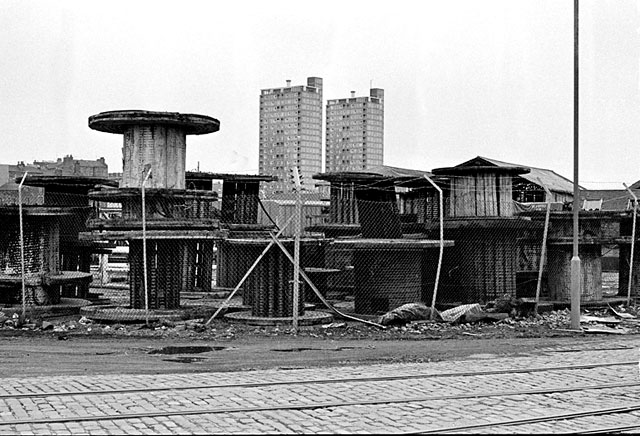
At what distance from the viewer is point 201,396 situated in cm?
1171

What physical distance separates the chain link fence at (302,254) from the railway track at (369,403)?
8060 mm

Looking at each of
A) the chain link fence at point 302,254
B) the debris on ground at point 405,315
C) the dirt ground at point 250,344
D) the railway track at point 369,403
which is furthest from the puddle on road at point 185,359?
the debris on ground at point 405,315

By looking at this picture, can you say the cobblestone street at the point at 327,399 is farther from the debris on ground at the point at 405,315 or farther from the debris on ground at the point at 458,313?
the debris on ground at the point at 458,313

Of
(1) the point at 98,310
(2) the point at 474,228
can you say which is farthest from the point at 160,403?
(2) the point at 474,228

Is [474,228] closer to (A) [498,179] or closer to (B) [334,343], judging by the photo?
(A) [498,179]

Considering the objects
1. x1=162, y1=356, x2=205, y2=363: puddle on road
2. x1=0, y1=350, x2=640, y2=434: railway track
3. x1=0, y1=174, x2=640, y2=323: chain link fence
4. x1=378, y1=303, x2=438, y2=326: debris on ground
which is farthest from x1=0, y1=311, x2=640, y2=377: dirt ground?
x1=0, y1=350, x2=640, y2=434: railway track

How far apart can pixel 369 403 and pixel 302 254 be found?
16712mm

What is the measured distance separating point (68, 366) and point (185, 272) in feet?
61.2

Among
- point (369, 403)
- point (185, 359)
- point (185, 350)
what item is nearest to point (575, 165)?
point (185, 350)

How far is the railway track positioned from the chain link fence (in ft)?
26.4

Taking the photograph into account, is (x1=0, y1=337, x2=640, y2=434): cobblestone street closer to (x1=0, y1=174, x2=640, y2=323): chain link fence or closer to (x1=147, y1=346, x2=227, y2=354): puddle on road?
(x1=147, y1=346, x2=227, y2=354): puddle on road

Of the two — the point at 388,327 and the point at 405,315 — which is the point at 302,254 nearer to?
the point at 405,315

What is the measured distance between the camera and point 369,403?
11438 millimetres

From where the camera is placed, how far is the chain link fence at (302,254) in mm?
22812
